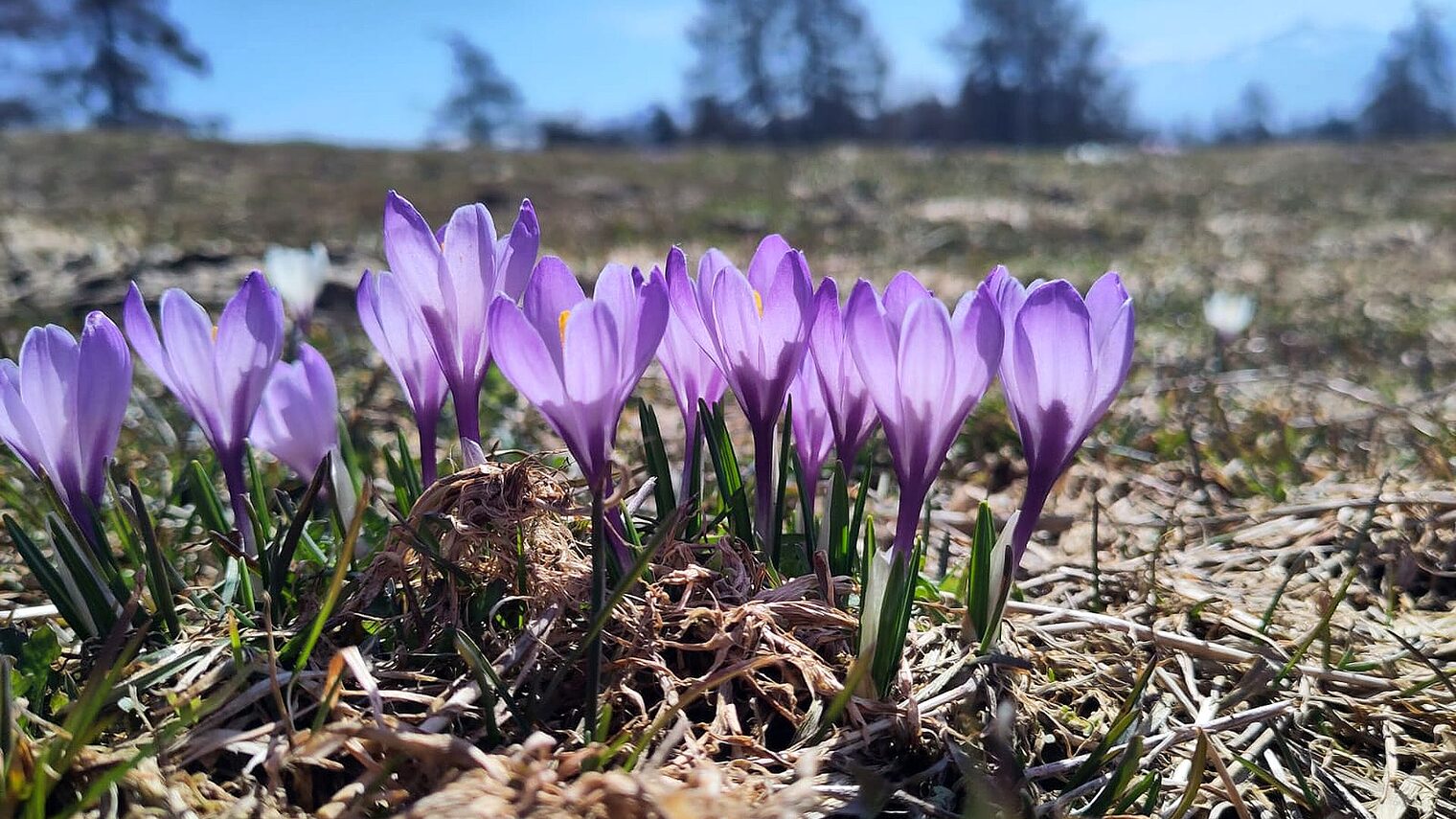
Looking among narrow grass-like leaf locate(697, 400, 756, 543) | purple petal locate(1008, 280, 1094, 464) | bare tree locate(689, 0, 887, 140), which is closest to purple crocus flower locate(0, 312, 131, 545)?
narrow grass-like leaf locate(697, 400, 756, 543)

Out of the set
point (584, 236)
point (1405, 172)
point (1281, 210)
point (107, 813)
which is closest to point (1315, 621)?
point (107, 813)

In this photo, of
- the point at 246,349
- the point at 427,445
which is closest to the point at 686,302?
the point at 427,445

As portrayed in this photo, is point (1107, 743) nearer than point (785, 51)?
Yes

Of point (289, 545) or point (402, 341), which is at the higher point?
point (402, 341)

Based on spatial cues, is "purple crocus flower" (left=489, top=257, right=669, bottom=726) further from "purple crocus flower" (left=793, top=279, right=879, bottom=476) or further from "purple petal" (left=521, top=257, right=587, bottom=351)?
"purple crocus flower" (left=793, top=279, right=879, bottom=476)

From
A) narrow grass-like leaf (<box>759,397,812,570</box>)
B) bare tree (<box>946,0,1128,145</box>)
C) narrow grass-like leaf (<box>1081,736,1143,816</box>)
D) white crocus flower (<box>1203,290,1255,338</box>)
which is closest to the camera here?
narrow grass-like leaf (<box>1081,736,1143,816</box>)

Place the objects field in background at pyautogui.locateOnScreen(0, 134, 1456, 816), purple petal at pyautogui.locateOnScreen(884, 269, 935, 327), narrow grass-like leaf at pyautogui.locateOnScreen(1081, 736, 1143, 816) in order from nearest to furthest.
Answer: narrow grass-like leaf at pyautogui.locateOnScreen(1081, 736, 1143, 816)
purple petal at pyautogui.locateOnScreen(884, 269, 935, 327)
field in background at pyautogui.locateOnScreen(0, 134, 1456, 816)

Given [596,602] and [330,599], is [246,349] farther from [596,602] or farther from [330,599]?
[596,602]

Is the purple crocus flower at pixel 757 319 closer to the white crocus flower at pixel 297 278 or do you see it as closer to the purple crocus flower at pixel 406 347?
the purple crocus flower at pixel 406 347
